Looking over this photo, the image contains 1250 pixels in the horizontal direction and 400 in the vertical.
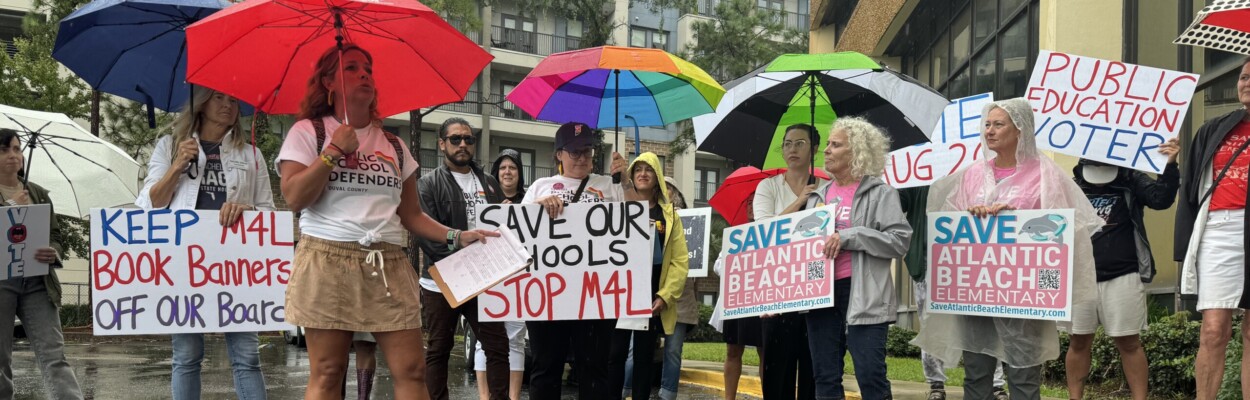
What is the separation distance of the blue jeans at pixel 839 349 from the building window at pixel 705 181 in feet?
139

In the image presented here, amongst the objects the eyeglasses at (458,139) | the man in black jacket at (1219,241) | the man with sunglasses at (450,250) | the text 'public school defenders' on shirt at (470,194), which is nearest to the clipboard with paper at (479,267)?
the man with sunglasses at (450,250)

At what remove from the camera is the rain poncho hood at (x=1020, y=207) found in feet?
20.2

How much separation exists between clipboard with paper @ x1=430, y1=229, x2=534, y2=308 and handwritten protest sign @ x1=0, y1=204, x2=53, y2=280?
2.94 m

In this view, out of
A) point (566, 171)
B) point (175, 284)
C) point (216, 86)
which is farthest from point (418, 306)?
point (566, 171)

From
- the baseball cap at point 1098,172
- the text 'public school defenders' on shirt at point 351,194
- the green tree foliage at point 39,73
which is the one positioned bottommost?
the text 'public school defenders' on shirt at point 351,194

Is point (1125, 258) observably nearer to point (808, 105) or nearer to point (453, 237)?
point (808, 105)

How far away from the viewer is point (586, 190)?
23.0ft

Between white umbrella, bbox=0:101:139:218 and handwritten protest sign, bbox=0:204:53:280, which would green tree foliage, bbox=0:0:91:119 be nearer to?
white umbrella, bbox=0:101:139:218

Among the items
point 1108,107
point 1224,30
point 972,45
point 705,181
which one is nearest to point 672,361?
point 1108,107

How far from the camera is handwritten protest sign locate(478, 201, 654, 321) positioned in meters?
6.56

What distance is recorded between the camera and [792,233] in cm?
655

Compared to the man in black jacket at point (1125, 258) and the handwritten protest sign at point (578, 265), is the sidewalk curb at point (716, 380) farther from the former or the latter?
the handwritten protest sign at point (578, 265)

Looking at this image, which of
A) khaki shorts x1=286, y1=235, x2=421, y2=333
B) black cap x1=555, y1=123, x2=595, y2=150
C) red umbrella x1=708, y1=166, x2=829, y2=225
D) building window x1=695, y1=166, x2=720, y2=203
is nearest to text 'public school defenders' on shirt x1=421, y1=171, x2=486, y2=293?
black cap x1=555, y1=123, x2=595, y2=150

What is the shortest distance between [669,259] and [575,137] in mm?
1061
